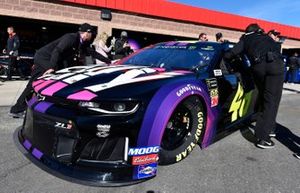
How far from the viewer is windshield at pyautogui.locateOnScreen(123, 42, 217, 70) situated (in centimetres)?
419

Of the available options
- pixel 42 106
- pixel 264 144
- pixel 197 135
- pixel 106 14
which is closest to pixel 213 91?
pixel 197 135

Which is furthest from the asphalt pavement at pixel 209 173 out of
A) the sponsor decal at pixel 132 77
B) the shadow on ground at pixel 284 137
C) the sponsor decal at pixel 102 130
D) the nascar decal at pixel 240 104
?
the sponsor decal at pixel 132 77

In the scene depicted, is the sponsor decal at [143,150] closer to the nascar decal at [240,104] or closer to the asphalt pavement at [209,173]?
the asphalt pavement at [209,173]

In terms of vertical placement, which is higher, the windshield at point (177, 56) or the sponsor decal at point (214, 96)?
the windshield at point (177, 56)

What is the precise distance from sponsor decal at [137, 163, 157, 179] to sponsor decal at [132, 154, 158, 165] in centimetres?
4

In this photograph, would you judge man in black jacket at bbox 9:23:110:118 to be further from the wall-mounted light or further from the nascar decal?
the wall-mounted light

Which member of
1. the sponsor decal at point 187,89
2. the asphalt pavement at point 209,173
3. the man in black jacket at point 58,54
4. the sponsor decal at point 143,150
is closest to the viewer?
the sponsor decal at point 143,150

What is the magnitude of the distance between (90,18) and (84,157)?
11.3 m

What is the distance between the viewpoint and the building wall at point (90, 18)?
38.9ft

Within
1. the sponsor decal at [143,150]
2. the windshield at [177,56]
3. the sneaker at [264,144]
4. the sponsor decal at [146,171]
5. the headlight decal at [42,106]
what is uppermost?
the windshield at [177,56]

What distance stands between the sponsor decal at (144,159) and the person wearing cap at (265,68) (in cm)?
198

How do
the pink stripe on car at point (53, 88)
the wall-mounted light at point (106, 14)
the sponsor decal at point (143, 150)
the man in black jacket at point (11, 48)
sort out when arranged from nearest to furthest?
the sponsor decal at point (143, 150) < the pink stripe on car at point (53, 88) < the man in black jacket at point (11, 48) < the wall-mounted light at point (106, 14)

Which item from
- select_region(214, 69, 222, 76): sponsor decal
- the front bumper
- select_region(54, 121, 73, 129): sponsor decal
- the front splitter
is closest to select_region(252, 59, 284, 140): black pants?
select_region(214, 69, 222, 76): sponsor decal

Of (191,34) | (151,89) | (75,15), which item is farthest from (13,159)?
(191,34)
